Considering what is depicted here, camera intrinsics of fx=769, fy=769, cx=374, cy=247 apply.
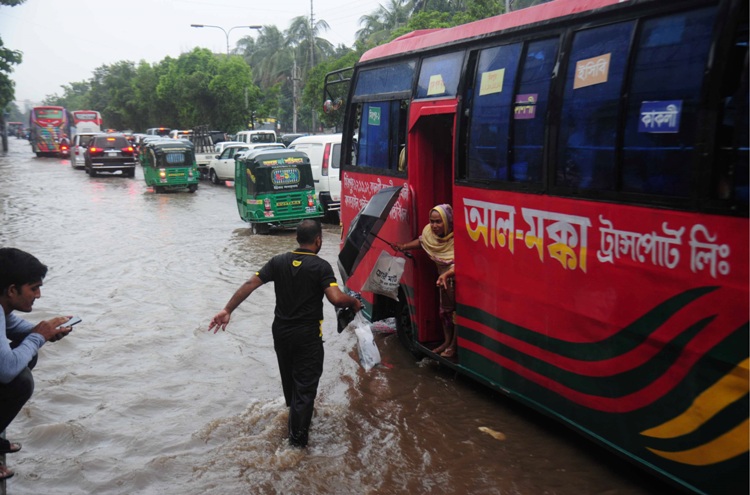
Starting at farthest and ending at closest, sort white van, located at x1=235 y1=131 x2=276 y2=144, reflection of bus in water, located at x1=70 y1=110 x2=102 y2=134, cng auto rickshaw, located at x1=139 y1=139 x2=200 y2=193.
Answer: reflection of bus in water, located at x1=70 y1=110 x2=102 y2=134 < white van, located at x1=235 y1=131 x2=276 y2=144 < cng auto rickshaw, located at x1=139 y1=139 x2=200 y2=193

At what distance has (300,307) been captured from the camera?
18.2ft

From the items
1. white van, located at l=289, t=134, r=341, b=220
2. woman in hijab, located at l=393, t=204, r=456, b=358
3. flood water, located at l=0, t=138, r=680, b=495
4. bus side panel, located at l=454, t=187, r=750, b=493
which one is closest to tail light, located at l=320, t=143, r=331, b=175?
white van, located at l=289, t=134, r=341, b=220

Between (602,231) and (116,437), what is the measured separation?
413 centimetres

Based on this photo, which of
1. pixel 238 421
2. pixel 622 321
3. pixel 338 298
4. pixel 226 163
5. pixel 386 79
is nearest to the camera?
pixel 622 321

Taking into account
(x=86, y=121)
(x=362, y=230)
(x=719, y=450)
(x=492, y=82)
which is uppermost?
(x=492, y=82)

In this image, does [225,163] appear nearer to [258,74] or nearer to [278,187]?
[278,187]

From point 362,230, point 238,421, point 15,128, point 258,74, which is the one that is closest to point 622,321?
point 362,230

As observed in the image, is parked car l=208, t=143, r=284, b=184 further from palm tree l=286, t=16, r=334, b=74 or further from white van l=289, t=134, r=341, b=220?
palm tree l=286, t=16, r=334, b=74

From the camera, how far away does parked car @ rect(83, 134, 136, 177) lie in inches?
1358

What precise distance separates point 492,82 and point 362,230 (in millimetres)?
1545

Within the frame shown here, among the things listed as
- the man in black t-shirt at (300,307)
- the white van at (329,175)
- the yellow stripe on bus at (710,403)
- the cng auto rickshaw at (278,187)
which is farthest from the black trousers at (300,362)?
the white van at (329,175)

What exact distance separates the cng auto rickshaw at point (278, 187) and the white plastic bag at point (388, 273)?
31.0ft

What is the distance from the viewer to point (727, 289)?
3.78m

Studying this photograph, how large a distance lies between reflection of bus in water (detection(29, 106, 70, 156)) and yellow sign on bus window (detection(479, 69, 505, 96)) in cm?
5431
